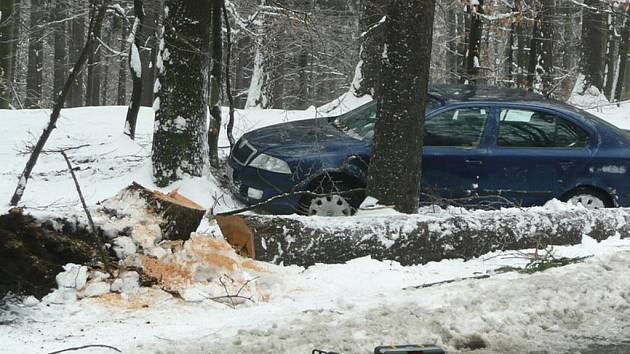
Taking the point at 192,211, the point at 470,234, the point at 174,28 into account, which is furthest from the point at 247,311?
the point at 174,28

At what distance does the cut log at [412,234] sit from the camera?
5.65 metres

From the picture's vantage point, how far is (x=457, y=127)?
8359 millimetres

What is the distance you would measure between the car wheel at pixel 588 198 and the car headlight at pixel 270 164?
3.58 meters

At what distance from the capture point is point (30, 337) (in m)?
4.03

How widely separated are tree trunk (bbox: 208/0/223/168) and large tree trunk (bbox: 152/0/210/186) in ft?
4.27

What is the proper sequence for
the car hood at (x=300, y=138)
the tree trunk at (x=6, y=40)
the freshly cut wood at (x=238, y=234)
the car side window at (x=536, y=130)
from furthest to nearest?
1. the tree trunk at (x=6, y=40)
2. the car side window at (x=536, y=130)
3. the car hood at (x=300, y=138)
4. the freshly cut wood at (x=238, y=234)

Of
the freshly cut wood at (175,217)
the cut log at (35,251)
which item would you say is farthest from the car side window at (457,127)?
the cut log at (35,251)

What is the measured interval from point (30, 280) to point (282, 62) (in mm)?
7600

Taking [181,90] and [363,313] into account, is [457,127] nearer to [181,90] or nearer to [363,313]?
[181,90]

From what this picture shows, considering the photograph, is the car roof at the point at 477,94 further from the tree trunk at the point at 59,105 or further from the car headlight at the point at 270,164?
the tree trunk at the point at 59,105

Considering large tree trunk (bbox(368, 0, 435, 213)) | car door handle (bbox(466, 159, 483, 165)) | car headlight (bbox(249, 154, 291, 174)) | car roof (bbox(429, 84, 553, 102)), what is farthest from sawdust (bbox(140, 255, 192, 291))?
car roof (bbox(429, 84, 553, 102))

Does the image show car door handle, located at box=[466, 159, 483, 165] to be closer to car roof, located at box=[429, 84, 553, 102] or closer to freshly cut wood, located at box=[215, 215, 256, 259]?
car roof, located at box=[429, 84, 553, 102]

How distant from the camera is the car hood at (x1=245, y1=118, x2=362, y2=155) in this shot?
8.08m

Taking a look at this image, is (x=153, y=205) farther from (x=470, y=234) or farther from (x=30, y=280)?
(x=470, y=234)
